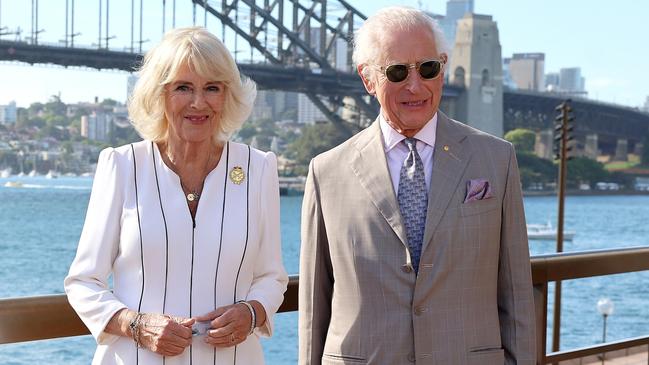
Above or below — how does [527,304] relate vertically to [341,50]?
below

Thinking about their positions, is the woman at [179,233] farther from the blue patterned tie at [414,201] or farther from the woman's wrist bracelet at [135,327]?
the blue patterned tie at [414,201]

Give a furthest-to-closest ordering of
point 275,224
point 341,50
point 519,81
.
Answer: point 519,81, point 341,50, point 275,224

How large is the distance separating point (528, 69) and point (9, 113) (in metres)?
30.9

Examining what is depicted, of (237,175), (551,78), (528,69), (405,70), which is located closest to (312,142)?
(528,69)

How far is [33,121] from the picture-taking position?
37.8 m

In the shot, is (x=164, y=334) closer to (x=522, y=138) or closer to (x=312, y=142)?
(x=312, y=142)

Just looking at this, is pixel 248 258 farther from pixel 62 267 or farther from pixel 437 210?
pixel 62 267

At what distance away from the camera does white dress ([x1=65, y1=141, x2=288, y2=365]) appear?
1515 millimetres

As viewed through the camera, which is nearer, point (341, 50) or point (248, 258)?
point (248, 258)

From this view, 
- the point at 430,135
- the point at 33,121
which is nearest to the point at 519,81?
the point at 33,121

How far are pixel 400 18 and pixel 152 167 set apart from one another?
0.46 metres

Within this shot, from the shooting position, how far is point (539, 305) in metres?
2.25

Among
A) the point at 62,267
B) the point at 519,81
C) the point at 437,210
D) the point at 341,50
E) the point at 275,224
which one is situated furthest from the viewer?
the point at 519,81

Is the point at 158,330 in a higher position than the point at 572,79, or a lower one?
lower
